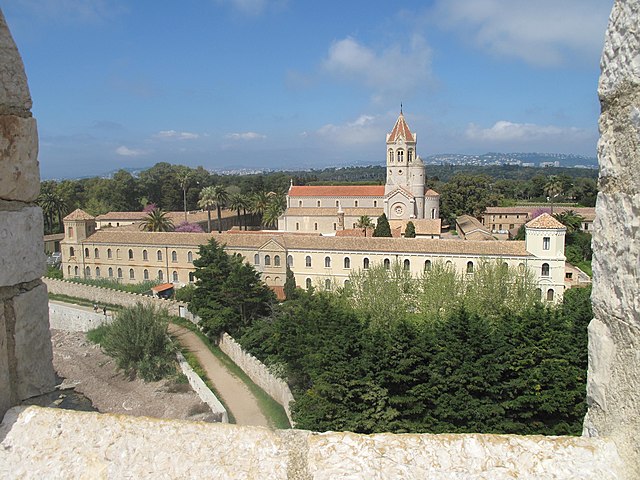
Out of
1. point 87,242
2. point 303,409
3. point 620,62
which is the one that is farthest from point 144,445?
point 87,242

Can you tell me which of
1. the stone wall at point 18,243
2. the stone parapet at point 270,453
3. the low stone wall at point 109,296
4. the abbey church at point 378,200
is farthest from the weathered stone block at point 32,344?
the abbey church at point 378,200

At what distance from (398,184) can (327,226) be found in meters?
9.28

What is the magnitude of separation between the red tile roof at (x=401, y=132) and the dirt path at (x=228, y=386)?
37.5 m

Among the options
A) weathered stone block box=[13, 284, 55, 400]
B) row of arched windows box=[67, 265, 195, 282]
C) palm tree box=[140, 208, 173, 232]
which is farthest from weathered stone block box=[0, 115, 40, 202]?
palm tree box=[140, 208, 173, 232]

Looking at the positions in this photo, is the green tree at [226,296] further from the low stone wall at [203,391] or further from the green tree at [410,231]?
the green tree at [410,231]

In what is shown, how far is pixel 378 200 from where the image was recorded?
183 ft

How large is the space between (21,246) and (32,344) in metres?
0.45

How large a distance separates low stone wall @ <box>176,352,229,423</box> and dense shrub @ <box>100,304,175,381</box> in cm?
68

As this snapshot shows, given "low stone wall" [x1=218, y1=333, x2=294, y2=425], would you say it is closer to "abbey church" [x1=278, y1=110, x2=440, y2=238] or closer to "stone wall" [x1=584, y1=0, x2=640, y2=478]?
"stone wall" [x1=584, y1=0, x2=640, y2=478]

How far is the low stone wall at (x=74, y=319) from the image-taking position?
30.2 m

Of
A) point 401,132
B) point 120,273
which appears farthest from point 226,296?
point 401,132

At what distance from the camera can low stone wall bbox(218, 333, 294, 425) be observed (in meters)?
18.0

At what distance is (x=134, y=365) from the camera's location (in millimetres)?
22750

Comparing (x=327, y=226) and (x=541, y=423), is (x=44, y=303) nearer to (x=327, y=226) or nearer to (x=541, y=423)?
(x=541, y=423)
